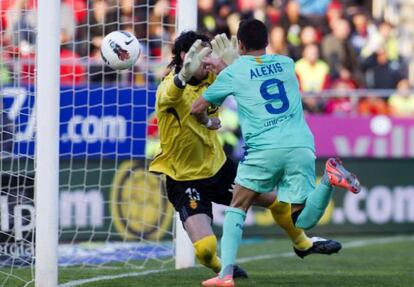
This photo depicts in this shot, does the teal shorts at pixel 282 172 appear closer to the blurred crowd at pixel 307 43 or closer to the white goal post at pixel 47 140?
the white goal post at pixel 47 140

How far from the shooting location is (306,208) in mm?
8273

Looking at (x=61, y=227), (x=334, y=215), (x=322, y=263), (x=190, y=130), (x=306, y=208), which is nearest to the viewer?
(x=306, y=208)

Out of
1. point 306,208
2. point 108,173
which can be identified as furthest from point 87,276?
point 108,173

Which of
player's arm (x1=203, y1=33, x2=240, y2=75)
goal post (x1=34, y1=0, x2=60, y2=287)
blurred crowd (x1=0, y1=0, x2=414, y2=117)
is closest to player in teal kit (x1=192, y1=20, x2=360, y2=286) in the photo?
player's arm (x1=203, y1=33, x2=240, y2=75)

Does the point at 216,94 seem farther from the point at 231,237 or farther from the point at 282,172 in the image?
the point at 231,237

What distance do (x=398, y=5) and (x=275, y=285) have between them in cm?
1417

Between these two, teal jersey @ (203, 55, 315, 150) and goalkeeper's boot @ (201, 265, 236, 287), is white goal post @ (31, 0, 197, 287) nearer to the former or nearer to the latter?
teal jersey @ (203, 55, 315, 150)

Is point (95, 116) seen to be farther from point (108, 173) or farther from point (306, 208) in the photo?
point (306, 208)

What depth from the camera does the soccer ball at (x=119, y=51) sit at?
8.97 metres

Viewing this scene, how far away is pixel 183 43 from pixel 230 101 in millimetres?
7554

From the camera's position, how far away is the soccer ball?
8.97 m

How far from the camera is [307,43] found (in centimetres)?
1858

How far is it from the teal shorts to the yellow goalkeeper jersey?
94 centimetres

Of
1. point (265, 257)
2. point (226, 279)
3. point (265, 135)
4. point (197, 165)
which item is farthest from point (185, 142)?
point (265, 257)
